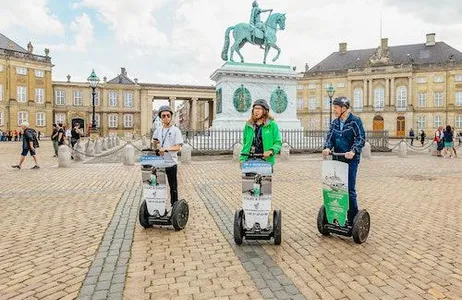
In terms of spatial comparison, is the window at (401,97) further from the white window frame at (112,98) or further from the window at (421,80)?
the white window frame at (112,98)

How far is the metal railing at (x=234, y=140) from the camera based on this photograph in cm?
2041

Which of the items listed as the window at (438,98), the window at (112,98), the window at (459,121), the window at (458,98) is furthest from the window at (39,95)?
the window at (459,121)

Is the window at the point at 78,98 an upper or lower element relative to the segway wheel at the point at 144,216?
upper

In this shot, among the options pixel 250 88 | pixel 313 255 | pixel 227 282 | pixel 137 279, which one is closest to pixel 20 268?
pixel 137 279

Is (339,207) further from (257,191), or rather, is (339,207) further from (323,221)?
(257,191)

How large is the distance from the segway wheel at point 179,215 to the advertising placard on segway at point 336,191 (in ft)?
6.98

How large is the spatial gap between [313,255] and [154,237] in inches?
89.0

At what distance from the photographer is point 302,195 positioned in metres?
8.35

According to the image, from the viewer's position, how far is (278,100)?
22250 mm

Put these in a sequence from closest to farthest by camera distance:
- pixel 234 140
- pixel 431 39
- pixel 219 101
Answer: pixel 234 140
pixel 219 101
pixel 431 39

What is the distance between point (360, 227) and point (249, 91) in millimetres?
17389

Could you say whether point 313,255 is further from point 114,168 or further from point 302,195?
point 114,168

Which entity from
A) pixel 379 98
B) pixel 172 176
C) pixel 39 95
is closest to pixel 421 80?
pixel 379 98

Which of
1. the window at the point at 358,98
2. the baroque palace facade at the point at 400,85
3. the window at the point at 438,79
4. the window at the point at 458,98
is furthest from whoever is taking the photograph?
the window at the point at 358,98
